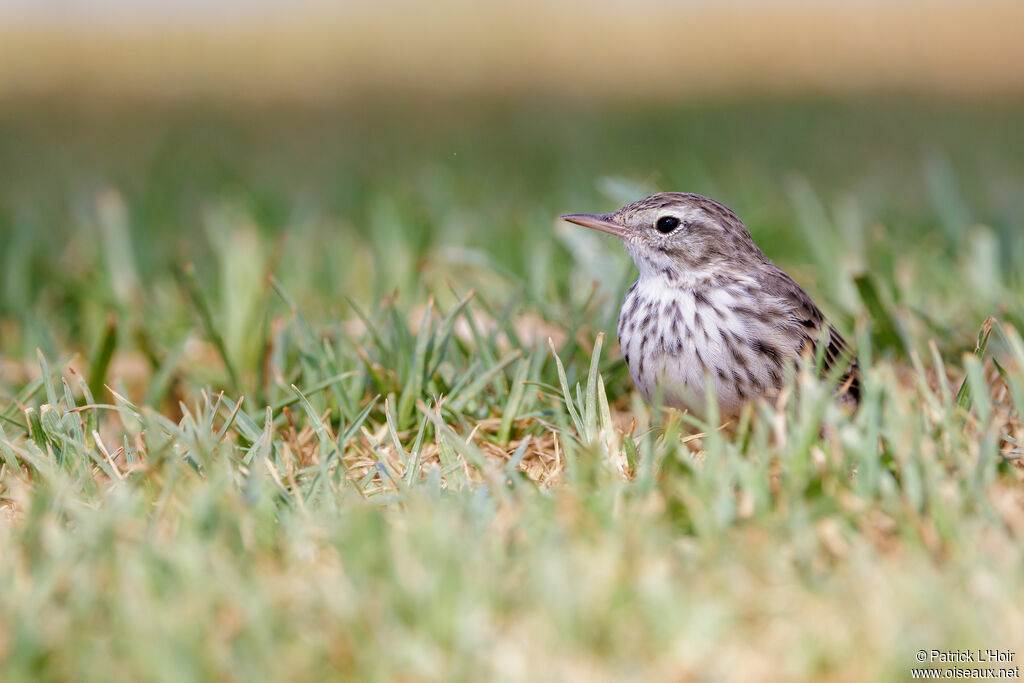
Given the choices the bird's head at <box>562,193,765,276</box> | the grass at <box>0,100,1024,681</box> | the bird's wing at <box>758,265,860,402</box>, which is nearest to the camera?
the grass at <box>0,100,1024,681</box>

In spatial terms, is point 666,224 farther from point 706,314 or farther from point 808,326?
point 808,326

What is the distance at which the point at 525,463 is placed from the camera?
3508 mm

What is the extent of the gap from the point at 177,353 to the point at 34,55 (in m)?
10.6

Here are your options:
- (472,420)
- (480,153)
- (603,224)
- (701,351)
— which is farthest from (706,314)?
(480,153)

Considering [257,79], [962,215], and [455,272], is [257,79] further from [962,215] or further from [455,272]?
[962,215]

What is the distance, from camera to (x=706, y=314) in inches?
148

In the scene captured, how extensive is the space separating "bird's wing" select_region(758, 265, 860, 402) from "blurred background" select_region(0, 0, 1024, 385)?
1.15 ft

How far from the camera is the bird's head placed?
4.01 metres

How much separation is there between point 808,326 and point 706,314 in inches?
13.9

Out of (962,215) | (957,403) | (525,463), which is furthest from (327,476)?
(962,215)

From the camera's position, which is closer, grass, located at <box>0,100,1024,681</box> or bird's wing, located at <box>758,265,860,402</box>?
grass, located at <box>0,100,1024,681</box>

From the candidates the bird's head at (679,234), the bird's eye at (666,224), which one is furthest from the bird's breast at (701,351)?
the bird's eye at (666,224)

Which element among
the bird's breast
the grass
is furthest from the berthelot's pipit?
the grass

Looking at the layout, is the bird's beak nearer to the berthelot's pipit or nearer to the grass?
the berthelot's pipit
